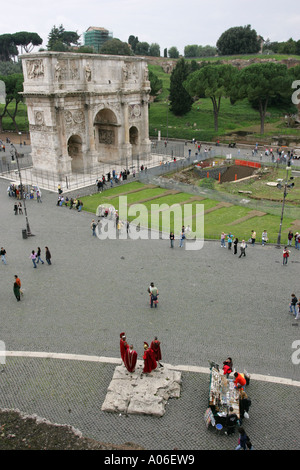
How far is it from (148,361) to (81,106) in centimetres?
3173

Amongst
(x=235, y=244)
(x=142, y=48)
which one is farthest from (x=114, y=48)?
(x=235, y=244)

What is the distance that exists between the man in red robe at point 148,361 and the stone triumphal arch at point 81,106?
2846 cm

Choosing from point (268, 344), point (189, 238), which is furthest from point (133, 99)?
point (268, 344)

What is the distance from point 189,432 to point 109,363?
12.8 ft

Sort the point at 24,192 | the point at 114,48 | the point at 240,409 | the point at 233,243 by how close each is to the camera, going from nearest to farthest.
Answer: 1. the point at 240,409
2. the point at 233,243
3. the point at 24,192
4. the point at 114,48

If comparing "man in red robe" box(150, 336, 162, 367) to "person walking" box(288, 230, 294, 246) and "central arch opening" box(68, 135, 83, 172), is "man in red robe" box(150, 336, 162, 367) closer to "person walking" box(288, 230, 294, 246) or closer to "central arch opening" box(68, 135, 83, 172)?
"person walking" box(288, 230, 294, 246)

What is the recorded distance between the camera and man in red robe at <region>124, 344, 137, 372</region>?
509 inches

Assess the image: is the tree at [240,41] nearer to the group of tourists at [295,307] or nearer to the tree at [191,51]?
A: the tree at [191,51]

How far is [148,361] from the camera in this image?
512 inches

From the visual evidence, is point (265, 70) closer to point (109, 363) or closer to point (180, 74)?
point (180, 74)

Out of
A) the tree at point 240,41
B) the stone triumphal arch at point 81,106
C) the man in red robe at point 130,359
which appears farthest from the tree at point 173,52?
the man in red robe at point 130,359

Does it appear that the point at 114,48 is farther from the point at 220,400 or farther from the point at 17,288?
the point at 220,400

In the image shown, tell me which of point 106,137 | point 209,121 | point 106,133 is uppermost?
point 106,133

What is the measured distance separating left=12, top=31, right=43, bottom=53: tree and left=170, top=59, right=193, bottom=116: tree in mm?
55164
